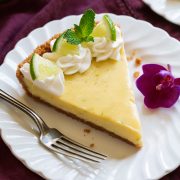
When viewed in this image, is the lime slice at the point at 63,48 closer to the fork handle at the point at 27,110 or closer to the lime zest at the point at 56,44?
the lime zest at the point at 56,44

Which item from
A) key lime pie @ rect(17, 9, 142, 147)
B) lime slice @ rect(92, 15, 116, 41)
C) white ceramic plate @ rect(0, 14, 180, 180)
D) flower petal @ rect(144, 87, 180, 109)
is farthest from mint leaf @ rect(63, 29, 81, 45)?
flower petal @ rect(144, 87, 180, 109)

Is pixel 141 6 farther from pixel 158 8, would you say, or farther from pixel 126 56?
pixel 126 56

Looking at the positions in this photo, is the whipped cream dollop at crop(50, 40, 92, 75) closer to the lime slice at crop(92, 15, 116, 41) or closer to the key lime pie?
the key lime pie

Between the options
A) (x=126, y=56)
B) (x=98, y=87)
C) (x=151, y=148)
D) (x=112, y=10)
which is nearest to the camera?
(x=151, y=148)

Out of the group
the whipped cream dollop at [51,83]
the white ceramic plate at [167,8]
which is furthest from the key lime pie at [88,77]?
the white ceramic plate at [167,8]

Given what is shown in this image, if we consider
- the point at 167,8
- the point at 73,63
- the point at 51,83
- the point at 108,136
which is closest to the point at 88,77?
Result: the point at 73,63

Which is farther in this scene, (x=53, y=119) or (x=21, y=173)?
(x=53, y=119)

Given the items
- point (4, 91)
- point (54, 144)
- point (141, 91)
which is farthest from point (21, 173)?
point (141, 91)
